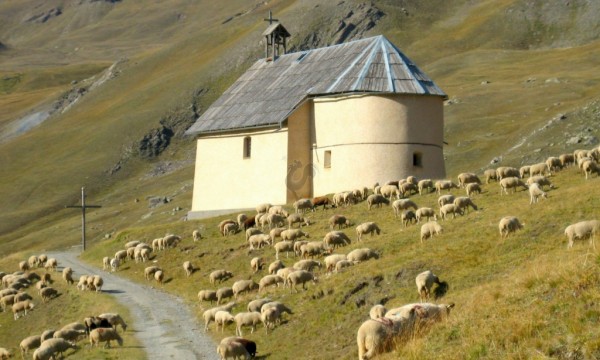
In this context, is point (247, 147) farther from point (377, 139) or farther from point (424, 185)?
point (424, 185)

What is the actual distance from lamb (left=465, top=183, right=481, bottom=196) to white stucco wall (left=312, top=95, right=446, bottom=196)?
38.8ft

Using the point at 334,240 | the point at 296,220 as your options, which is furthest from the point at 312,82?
the point at 334,240

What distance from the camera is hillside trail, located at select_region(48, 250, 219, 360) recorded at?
2841 centimetres

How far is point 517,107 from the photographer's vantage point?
305 feet

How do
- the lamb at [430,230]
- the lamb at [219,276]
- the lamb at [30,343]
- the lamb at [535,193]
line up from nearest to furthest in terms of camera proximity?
the lamb at [430,230] < the lamb at [30,343] < the lamb at [535,193] < the lamb at [219,276]

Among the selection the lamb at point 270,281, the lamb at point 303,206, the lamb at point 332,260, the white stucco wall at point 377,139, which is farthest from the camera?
the white stucco wall at point 377,139

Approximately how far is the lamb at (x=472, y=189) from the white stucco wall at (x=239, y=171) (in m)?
15.7

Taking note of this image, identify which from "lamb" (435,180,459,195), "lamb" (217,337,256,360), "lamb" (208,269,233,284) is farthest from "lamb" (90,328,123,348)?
"lamb" (435,180,459,195)

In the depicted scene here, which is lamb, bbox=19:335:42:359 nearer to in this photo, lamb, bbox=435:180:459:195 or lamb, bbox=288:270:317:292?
lamb, bbox=288:270:317:292

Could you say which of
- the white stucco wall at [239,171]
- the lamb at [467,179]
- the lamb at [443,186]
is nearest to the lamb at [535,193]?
the lamb at [467,179]

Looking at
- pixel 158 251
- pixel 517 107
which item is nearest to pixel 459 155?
pixel 517 107

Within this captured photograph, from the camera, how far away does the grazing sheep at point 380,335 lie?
19703mm

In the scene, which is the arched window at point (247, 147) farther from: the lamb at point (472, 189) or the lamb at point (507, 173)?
the lamb at point (472, 189)

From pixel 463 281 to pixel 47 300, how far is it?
75.9 feet
